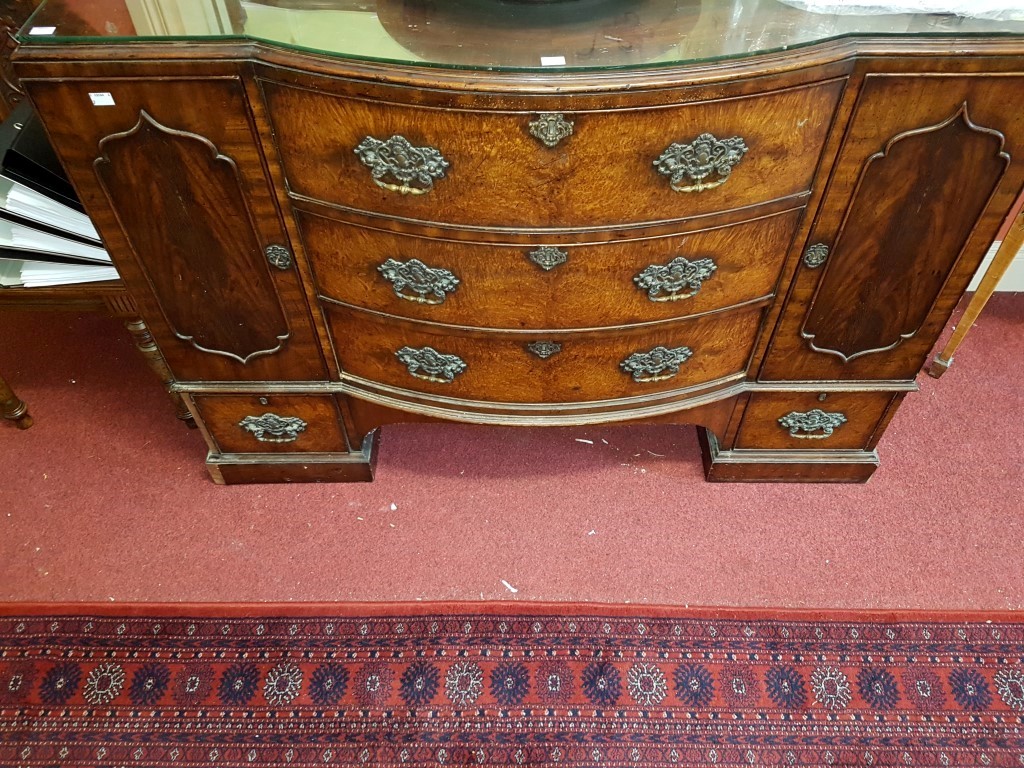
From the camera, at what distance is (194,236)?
49.9 inches

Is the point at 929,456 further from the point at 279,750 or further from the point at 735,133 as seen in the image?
the point at 279,750

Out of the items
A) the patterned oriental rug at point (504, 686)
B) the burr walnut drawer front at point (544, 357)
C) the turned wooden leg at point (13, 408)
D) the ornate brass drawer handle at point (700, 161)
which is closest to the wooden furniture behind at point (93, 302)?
the turned wooden leg at point (13, 408)

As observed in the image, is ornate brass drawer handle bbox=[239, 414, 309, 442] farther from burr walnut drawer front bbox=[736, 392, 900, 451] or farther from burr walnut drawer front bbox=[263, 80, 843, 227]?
burr walnut drawer front bbox=[736, 392, 900, 451]

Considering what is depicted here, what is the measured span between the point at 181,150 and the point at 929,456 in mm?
1634

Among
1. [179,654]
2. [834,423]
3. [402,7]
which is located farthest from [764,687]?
[402,7]

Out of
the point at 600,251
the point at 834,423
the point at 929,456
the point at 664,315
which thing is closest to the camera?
the point at 600,251

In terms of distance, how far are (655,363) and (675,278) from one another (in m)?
0.22

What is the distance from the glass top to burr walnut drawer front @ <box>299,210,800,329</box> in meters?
0.28

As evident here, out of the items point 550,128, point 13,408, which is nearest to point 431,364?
point 550,128

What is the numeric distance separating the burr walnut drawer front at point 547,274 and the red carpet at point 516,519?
1.72 feet

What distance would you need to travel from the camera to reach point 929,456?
5.90 feet

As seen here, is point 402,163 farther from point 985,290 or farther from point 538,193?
point 985,290

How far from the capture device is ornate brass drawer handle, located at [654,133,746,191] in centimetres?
110

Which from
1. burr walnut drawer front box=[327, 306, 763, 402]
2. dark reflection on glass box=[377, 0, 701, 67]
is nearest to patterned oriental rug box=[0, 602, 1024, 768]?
burr walnut drawer front box=[327, 306, 763, 402]
